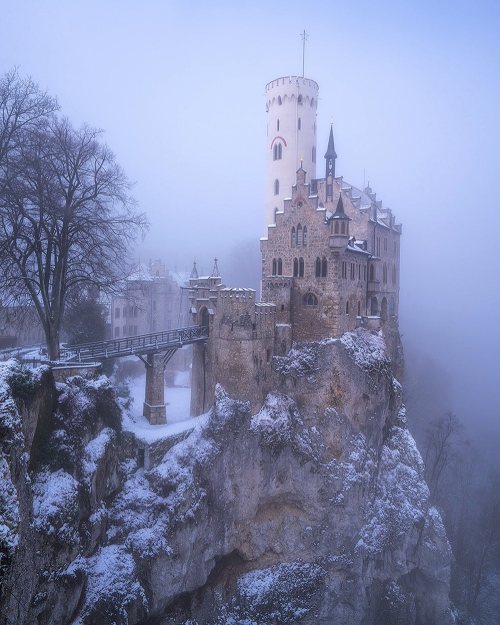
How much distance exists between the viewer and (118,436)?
27.5 meters

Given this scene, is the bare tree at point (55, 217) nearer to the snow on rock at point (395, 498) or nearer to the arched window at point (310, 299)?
the arched window at point (310, 299)

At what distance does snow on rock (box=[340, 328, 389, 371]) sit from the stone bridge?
10667 mm

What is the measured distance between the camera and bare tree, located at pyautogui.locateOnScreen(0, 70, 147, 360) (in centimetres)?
2344

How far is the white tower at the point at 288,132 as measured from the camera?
41406mm

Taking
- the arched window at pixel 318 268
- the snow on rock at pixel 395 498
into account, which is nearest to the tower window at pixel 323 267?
the arched window at pixel 318 268

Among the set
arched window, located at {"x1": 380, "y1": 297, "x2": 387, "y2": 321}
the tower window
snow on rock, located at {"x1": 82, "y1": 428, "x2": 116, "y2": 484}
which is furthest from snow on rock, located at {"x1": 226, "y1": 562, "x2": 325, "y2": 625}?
arched window, located at {"x1": 380, "y1": 297, "x2": 387, "y2": 321}

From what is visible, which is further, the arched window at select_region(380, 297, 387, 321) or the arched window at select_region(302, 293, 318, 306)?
the arched window at select_region(380, 297, 387, 321)

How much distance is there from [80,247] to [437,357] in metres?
87.7

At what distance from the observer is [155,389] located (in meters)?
30.8

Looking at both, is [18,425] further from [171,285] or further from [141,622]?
[171,285]

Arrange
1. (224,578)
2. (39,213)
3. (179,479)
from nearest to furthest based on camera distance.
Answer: (39,213)
(179,479)
(224,578)

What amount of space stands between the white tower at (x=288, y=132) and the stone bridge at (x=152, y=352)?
15.9 m

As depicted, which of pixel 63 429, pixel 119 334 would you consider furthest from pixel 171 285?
pixel 63 429

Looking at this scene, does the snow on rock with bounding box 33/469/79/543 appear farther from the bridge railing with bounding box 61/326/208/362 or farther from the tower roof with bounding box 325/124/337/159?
the tower roof with bounding box 325/124/337/159
